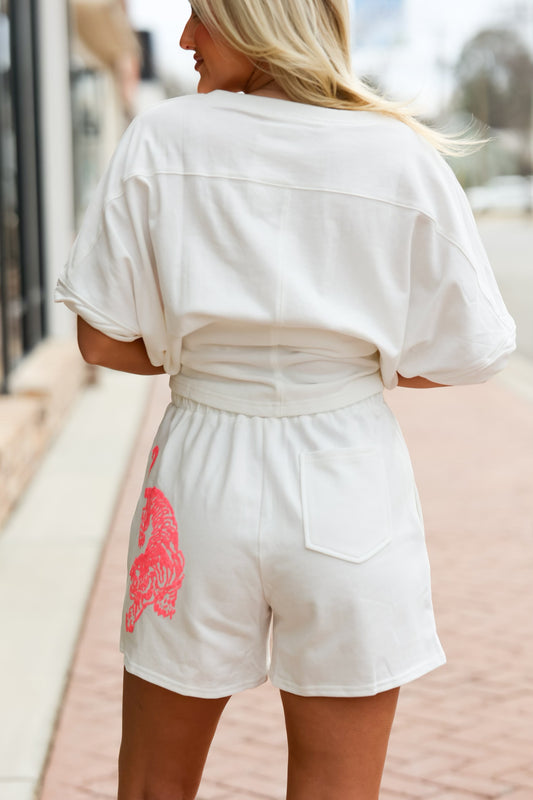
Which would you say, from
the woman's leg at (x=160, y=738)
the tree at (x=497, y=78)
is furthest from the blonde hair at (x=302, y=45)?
the tree at (x=497, y=78)

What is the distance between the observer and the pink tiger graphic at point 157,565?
5.51ft

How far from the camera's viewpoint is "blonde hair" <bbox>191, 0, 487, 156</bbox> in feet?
5.13

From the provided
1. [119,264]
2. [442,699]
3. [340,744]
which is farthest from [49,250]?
[340,744]

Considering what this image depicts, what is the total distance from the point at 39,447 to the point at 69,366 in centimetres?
162

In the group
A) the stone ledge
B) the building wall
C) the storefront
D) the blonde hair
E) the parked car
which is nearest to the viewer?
the blonde hair

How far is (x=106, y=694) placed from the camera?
368 cm

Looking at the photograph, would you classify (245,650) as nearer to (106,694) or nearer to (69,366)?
(106,694)

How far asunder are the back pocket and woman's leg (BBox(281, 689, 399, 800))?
0.24m

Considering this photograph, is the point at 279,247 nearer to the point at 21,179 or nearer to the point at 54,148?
the point at 21,179

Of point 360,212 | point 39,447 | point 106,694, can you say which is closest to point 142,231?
point 360,212

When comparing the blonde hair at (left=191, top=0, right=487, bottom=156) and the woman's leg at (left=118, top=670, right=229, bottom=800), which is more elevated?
the blonde hair at (left=191, top=0, right=487, bottom=156)

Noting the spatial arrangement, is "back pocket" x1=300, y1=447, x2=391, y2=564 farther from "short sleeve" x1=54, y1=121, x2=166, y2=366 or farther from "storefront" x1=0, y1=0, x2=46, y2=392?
"storefront" x1=0, y1=0, x2=46, y2=392

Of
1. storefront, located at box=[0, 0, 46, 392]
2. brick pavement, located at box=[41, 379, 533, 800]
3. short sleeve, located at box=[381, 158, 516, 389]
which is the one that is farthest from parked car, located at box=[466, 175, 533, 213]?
short sleeve, located at box=[381, 158, 516, 389]

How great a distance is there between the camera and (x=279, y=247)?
158 cm
